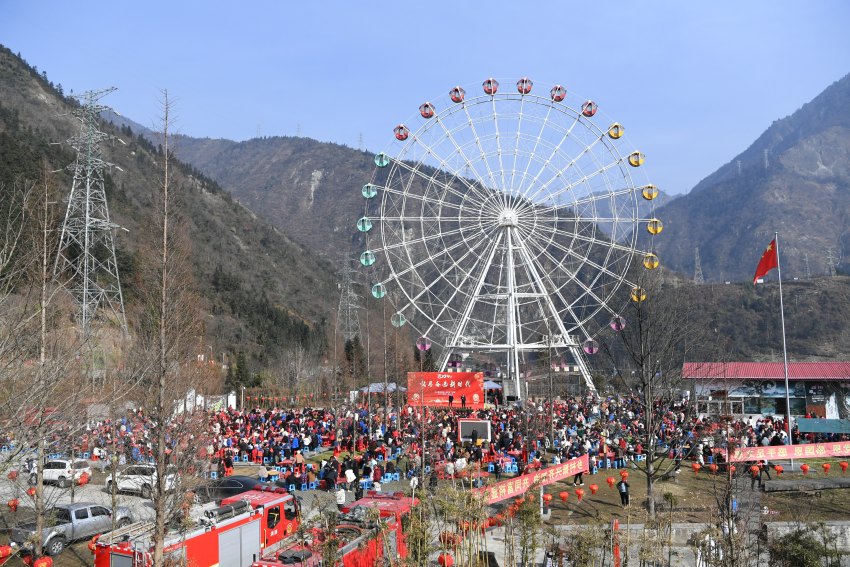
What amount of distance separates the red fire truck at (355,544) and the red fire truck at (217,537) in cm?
167

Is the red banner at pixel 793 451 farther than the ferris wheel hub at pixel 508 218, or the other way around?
the ferris wheel hub at pixel 508 218

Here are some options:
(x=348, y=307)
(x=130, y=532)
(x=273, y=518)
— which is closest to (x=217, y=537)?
(x=130, y=532)

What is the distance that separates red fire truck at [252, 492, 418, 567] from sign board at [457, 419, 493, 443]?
1700cm

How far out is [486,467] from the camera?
3003 cm

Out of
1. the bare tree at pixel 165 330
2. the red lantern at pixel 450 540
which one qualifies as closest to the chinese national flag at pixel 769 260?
the red lantern at pixel 450 540

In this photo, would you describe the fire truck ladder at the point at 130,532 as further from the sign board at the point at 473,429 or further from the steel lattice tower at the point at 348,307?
the steel lattice tower at the point at 348,307

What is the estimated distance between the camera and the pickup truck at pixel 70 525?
17.7 meters

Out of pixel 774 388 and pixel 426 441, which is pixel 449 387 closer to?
pixel 426 441

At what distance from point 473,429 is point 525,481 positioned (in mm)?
10976

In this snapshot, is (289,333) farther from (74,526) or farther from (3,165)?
(74,526)

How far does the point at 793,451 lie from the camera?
28219 mm

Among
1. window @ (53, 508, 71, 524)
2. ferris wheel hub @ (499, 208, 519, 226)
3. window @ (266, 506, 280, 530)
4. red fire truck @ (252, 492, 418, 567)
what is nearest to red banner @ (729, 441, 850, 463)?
red fire truck @ (252, 492, 418, 567)

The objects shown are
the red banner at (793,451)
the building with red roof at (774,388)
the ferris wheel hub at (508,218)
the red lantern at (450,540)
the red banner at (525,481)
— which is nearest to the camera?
the red lantern at (450,540)

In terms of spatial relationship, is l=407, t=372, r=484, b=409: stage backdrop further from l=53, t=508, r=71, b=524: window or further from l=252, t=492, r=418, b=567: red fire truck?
l=252, t=492, r=418, b=567: red fire truck
